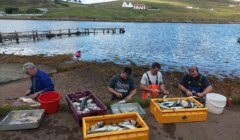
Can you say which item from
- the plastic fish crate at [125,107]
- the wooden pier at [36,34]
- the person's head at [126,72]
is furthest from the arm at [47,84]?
the wooden pier at [36,34]

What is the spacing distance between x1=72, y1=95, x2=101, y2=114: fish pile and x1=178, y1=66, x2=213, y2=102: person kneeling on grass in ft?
12.2

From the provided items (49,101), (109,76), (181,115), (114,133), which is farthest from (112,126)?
(109,76)

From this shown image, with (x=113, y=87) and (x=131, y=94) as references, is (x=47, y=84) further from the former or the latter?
(x=131, y=94)

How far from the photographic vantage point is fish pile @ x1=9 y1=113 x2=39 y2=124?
22.3 ft

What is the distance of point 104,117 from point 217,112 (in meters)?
3.89

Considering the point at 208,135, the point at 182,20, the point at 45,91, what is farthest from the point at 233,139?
the point at 182,20

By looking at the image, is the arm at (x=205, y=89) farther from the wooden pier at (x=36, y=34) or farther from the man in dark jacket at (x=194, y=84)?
the wooden pier at (x=36, y=34)

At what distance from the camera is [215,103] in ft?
25.3

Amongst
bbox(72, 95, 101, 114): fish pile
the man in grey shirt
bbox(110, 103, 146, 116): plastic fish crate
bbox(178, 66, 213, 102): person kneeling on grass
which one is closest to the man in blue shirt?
bbox(72, 95, 101, 114): fish pile

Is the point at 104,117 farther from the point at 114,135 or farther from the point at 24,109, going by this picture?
the point at 24,109

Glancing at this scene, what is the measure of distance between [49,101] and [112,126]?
2617 mm

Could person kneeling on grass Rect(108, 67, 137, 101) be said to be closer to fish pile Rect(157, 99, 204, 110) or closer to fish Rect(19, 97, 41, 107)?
fish pile Rect(157, 99, 204, 110)

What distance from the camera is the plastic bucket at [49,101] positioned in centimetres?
749

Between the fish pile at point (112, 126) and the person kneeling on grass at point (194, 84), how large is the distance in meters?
3.56
